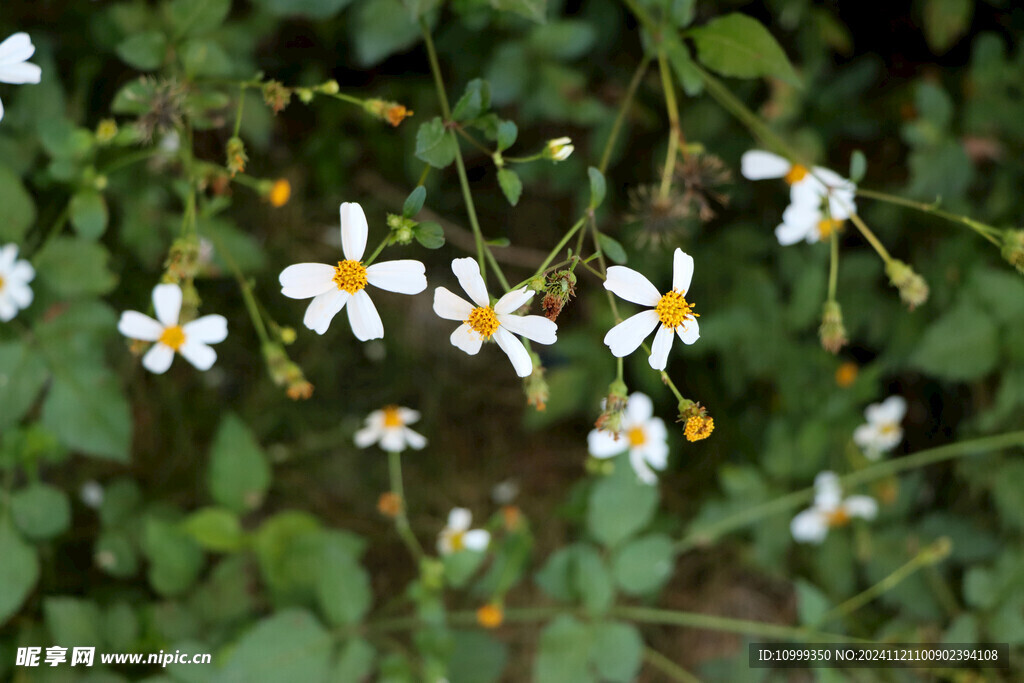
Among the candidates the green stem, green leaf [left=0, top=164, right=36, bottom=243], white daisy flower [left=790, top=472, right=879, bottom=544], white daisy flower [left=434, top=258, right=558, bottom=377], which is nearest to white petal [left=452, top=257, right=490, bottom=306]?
white daisy flower [left=434, top=258, right=558, bottom=377]

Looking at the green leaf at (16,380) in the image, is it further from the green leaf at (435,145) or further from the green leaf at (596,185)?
the green leaf at (596,185)

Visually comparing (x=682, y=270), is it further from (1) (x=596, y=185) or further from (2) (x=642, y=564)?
(2) (x=642, y=564)

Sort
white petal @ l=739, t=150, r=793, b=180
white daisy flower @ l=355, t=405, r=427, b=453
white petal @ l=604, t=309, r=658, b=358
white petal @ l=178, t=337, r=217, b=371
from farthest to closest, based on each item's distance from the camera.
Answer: white daisy flower @ l=355, t=405, r=427, b=453
white petal @ l=739, t=150, r=793, b=180
white petal @ l=178, t=337, r=217, b=371
white petal @ l=604, t=309, r=658, b=358

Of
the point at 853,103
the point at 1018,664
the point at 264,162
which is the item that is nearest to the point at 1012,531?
the point at 1018,664

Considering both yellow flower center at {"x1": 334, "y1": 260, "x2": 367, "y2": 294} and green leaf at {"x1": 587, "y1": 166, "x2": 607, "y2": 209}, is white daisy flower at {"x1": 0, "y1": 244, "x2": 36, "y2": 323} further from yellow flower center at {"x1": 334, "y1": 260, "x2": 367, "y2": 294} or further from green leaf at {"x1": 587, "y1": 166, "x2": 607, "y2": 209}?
green leaf at {"x1": 587, "y1": 166, "x2": 607, "y2": 209}

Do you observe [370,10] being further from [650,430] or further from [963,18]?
[963,18]

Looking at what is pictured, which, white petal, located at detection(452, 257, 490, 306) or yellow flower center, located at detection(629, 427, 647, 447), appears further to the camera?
yellow flower center, located at detection(629, 427, 647, 447)

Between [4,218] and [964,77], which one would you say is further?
[964,77]
